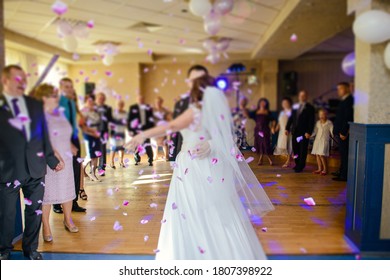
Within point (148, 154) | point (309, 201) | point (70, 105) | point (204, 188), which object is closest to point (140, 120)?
point (148, 154)

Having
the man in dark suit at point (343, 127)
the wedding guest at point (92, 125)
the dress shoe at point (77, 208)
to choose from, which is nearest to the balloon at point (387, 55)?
the man in dark suit at point (343, 127)

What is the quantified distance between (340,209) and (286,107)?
959mm

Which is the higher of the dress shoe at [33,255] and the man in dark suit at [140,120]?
the man in dark suit at [140,120]

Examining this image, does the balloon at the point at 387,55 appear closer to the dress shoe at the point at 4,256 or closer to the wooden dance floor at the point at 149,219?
Answer: the wooden dance floor at the point at 149,219

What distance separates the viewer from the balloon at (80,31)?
2.95m

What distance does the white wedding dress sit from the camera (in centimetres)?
229

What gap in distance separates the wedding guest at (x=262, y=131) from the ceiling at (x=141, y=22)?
3.05 ft

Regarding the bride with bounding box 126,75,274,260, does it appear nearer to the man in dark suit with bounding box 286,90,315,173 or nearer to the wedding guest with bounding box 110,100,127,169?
the wedding guest with bounding box 110,100,127,169

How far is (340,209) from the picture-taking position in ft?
9.14

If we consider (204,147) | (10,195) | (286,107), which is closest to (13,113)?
(10,195)

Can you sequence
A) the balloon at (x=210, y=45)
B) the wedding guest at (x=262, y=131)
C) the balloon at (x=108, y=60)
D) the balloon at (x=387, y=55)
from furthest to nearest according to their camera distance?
1. the balloon at (x=210, y=45)
2. the balloon at (x=108, y=60)
3. the wedding guest at (x=262, y=131)
4. the balloon at (x=387, y=55)

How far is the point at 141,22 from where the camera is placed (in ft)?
12.7

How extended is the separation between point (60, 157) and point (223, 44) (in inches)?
87.2
